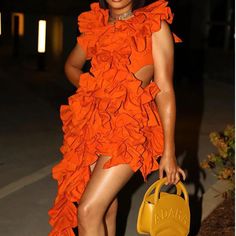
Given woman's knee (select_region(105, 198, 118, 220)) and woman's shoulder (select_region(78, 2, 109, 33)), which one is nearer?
woman's shoulder (select_region(78, 2, 109, 33))

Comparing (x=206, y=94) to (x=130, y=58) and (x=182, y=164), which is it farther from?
(x=130, y=58)

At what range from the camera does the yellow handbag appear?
2.92 meters

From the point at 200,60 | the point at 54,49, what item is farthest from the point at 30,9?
the point at 200,60

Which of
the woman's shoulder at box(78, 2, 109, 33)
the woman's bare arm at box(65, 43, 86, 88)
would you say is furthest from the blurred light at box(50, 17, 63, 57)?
the woman's shoulder at box(78, 2, 109, 33)

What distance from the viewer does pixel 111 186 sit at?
2844mm

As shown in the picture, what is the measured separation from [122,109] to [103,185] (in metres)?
0.42

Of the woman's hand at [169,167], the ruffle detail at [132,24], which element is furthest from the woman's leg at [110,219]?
the ruffle detail at [132,24]

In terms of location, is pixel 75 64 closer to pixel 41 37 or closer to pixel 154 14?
pixel 154 14

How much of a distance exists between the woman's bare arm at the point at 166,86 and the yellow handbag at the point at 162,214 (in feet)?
0.34

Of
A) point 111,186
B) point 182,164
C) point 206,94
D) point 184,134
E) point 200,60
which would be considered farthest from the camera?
point 200,60

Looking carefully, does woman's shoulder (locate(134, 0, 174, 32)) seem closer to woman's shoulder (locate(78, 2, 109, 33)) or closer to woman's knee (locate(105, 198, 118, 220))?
woman's shoulder (locate(78, 2, 109, 33))

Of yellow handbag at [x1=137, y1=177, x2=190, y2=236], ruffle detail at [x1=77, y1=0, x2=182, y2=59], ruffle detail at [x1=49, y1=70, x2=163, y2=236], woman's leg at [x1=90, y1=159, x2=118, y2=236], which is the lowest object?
woman's leg at [x1=90, y1=159, x2=118, y2=236]

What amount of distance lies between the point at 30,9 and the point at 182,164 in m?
15.8

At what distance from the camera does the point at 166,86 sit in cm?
294
